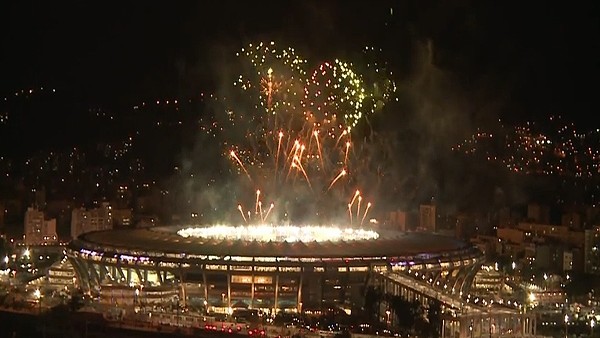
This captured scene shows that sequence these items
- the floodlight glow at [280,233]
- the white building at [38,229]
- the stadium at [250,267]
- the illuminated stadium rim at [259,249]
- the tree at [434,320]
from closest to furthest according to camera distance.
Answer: the tree at [434,320] → the stadium at [250,267] → the illuminated stadium rim at [259,249] → the floodlight glow at [280,233] → the white building at [38,229]

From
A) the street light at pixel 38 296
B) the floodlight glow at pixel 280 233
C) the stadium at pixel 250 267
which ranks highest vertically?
the floodlight glow at pixel 280 233

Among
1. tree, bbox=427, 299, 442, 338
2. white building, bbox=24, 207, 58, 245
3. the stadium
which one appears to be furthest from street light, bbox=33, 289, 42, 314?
white building, bbox=24, 207, 58, 245

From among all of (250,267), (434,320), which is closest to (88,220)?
(250,267)

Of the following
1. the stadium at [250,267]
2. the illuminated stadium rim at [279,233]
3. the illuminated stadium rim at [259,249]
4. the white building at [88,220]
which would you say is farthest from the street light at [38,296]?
the white building at [88,220]

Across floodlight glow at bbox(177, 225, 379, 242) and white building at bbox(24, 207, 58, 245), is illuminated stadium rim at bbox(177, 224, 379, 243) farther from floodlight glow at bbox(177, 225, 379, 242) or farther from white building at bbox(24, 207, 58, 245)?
white building at bbox(24, 207, 58, 245)

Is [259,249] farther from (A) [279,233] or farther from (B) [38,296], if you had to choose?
(B) [38,296]

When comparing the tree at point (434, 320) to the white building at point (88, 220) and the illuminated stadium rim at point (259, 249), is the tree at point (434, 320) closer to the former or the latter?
the illuminated stadium rim at point (259, 249)

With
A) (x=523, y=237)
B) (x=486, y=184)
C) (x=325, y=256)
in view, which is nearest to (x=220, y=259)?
(x=325, y=256)
